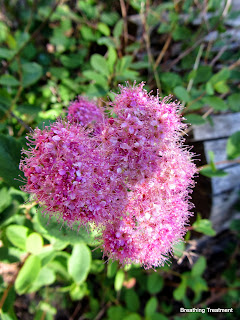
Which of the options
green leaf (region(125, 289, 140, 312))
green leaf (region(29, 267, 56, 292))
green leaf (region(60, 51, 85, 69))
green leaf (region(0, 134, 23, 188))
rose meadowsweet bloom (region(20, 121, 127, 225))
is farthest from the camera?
green leaf (region(60, 51, 85, 69))

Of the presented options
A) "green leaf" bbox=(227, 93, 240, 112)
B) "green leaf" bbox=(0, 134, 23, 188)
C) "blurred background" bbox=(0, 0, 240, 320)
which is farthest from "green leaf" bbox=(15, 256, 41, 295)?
"green leaf" bbox=(227, 93, 240, 112)

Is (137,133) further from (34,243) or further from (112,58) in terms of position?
(112,58)

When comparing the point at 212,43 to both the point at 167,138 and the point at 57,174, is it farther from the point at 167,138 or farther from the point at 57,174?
the point at 57,174

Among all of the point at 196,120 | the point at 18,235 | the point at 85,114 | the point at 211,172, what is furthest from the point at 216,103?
the point at 18,235

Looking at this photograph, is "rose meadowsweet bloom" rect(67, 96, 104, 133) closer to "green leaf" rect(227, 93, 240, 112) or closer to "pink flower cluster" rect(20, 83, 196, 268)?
"pink flower cluster" rect(20, 83, 196, 268)

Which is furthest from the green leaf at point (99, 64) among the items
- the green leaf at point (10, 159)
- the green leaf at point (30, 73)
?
the green leaf at point (10, 159)

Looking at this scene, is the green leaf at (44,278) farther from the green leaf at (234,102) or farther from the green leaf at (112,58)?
the green leaf at (234,102)
